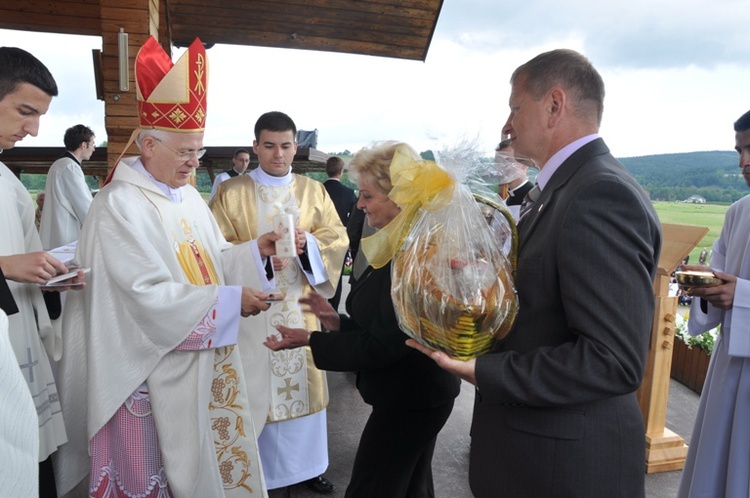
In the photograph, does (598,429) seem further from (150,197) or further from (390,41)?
(390,41)

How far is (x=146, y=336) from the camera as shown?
84.9 inches

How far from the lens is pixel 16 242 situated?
7.34 ft

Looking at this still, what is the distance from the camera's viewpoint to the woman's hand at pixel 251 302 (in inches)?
90.1

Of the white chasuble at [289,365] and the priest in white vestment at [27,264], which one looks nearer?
the priest in white vestment at [27,264]

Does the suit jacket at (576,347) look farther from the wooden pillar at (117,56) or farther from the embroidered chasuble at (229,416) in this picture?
the wooden pillar at (117,56)

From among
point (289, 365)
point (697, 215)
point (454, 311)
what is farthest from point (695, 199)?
point (454, 311)

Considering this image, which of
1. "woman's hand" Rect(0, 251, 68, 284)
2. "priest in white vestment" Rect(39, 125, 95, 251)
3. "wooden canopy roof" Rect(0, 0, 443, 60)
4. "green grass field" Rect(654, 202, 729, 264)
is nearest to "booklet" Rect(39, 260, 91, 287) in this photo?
"woman's hand" Rect(0, 251, 68, 284)

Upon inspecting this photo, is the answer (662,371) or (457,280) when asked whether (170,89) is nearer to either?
(457,280)

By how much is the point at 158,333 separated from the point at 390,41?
478 centimetres

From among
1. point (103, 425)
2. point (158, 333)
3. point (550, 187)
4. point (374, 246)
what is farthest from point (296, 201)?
point (550, 187)

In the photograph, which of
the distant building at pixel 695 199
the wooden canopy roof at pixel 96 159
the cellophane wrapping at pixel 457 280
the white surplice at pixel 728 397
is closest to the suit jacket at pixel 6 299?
the cellophane wrapping at pixel 457 280

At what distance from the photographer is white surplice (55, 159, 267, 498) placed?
6.95ft

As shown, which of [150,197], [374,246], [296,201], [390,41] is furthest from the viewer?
[390,41]

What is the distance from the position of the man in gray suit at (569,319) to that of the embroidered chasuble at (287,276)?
6.29ft
